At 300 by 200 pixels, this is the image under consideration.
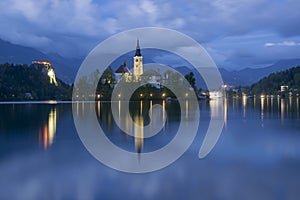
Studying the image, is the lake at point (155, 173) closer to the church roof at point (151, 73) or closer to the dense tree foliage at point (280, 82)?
the church roof at point (151, 73)

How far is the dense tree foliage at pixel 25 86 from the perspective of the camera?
79250mm

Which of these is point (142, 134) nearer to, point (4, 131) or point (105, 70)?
point (4, 131)

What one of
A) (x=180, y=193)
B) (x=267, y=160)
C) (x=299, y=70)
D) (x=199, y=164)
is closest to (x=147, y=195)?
(x=180, y=193)

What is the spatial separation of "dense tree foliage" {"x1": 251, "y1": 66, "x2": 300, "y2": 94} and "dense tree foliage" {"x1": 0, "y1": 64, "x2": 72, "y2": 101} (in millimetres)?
67633

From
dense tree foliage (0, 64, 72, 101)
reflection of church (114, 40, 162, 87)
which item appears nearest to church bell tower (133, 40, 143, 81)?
reflection of church (114, 40, 162, 87)

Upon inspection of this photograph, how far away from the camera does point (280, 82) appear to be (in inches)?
4803

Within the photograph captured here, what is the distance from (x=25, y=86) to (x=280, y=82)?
8297 centimetres

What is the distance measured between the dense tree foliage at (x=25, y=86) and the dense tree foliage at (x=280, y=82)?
67633 millimetres

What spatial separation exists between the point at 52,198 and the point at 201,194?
2.73 meters

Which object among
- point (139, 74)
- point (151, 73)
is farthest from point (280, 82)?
point (151, 73)

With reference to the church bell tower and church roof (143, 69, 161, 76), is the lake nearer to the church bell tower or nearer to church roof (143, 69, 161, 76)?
church roof (143, 69, 161, 76)

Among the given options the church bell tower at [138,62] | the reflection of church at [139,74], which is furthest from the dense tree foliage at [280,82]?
the reflection of church at [139,74]

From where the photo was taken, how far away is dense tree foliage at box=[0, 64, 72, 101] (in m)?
79.2

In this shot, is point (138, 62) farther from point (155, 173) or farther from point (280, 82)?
point (155, 173)
